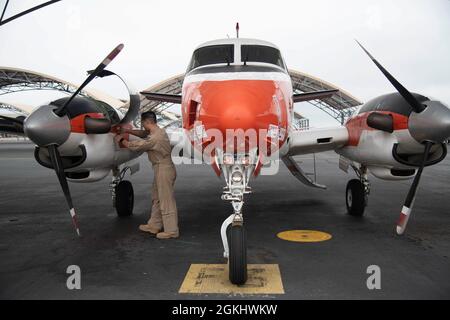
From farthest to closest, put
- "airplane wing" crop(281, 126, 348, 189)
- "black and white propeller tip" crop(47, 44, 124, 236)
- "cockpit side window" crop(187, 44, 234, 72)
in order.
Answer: "airplane wing" crop(281, 126, 348, 189) < "cockpit side window" crop(187, 44, 234, 72) < "black and white propeller tip" crop(47, 44, 124, 236)

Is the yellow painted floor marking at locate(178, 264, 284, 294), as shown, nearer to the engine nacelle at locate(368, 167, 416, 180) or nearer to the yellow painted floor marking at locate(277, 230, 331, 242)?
the yellow painted floor marking at locate(277, 230, 331, 242)

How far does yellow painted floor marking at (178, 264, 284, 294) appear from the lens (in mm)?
4027

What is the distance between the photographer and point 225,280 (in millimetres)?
4320

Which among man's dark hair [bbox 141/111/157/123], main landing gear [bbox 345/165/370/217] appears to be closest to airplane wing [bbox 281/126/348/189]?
main landing gear [bbox 345/165/370/217]

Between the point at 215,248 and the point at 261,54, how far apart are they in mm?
3043

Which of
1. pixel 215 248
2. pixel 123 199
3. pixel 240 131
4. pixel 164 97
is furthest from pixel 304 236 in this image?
pixel 164 97

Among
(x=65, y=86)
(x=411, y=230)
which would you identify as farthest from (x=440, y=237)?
(x=65, y=86)

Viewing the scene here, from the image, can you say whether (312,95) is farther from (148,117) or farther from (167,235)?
(167,235)

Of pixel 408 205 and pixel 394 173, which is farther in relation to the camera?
pixel 394 173

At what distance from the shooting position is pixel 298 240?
19.6ft

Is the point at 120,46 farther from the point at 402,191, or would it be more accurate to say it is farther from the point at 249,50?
the point at 402,191

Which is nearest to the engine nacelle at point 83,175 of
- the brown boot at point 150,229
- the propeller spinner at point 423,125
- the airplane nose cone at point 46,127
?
the airplane nose cone at point 46,127
